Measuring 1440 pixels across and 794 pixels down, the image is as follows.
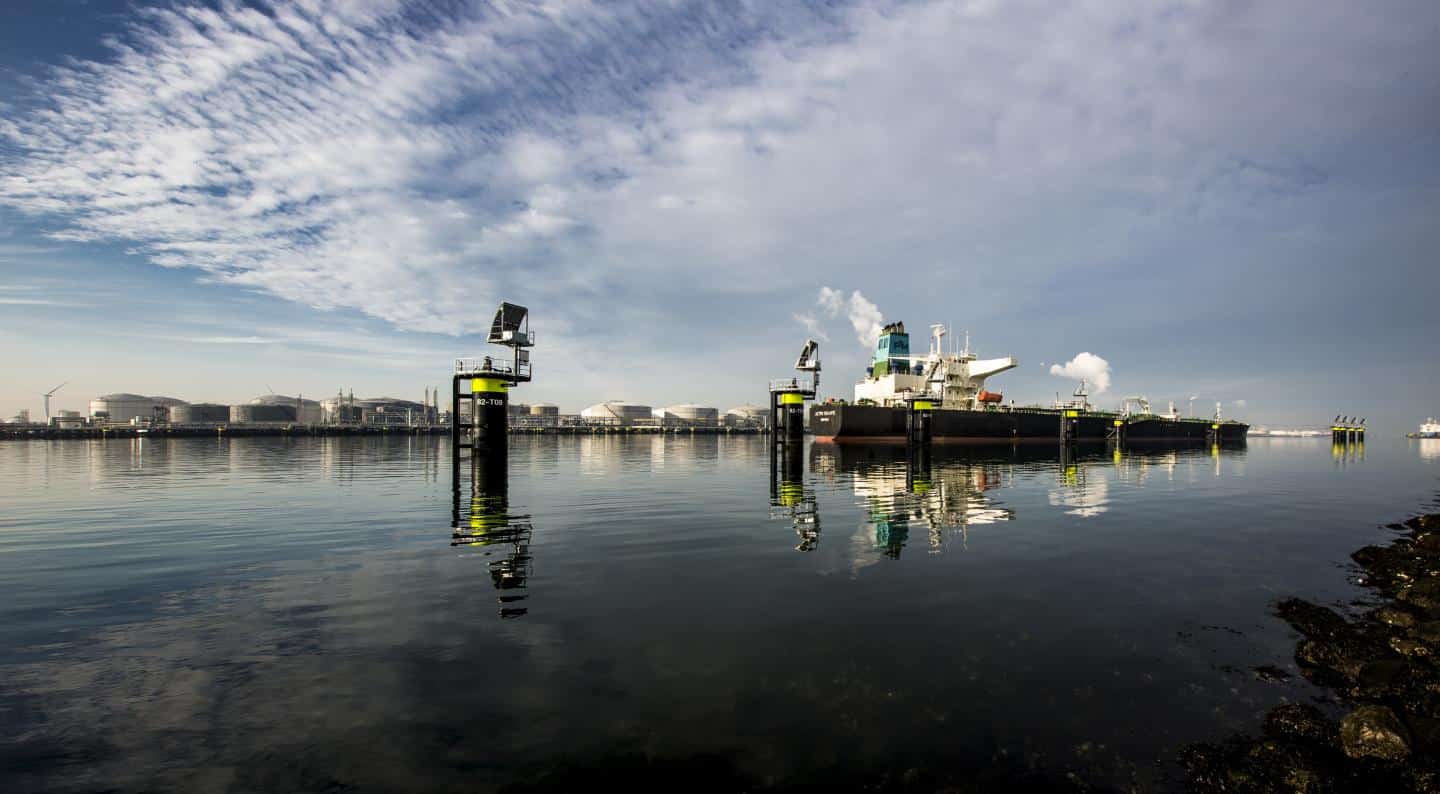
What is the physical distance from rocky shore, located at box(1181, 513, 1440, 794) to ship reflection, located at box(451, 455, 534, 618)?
995cm

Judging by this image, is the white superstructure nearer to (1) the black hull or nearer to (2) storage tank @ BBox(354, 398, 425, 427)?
(1) the black hull

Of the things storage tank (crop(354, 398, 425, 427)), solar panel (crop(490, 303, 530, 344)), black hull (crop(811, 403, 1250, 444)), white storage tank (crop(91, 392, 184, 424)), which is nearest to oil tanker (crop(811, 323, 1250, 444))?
black hull (crop(811, 403, 1250, 444))

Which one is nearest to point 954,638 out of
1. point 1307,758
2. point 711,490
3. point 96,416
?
point 1307,758

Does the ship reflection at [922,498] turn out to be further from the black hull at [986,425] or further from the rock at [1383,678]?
the black hull at [986,425]

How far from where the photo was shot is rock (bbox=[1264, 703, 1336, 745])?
6605mm

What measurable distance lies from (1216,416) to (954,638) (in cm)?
16029

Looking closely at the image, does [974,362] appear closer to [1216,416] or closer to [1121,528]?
[1121,528]

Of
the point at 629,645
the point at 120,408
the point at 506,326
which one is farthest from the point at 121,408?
the point at 629,645

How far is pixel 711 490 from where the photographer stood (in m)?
29.7

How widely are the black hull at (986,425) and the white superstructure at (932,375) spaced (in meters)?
4.48

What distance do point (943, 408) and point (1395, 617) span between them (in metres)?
72.9

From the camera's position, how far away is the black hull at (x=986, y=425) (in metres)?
72.1

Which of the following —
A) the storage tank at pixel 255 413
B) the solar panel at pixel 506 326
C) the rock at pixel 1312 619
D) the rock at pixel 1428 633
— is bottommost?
the rock at pixel 1312 619

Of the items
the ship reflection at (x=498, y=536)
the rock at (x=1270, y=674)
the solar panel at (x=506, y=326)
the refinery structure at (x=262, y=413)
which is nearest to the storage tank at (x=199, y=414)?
the refinery structure at (x=262, y=413)
